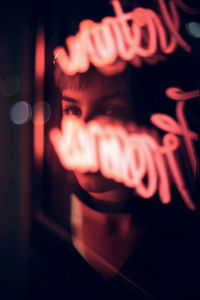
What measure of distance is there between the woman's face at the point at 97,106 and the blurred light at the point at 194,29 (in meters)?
0.67

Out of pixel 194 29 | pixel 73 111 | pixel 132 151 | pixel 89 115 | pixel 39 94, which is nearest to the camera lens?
pixel 194 29

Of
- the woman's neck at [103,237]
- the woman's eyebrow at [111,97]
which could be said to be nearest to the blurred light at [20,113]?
the woman's eyebrow at [111,97]

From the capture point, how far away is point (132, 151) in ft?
7.64

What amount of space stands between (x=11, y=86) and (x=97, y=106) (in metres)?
0.96

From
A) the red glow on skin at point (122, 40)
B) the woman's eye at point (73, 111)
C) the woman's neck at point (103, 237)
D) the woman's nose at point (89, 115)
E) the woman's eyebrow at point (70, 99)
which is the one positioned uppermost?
the red glow on skin at point (122, 40)

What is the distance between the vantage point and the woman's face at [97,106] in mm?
2482

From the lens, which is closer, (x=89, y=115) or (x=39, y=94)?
(x=89, y=115)

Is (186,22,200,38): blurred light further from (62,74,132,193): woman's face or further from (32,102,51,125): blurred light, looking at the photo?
(32,102,51,125): blurred light

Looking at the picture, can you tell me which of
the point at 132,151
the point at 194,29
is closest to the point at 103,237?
the point at 132,151

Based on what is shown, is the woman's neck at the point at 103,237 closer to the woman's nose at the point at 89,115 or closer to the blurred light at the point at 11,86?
the woman's nose at the point at 89,115

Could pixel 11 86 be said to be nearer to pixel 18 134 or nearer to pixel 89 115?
pixel 18 134

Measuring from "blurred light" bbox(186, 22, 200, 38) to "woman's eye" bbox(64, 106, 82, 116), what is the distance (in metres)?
1.14

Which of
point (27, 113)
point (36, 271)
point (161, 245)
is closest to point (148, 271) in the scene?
point (161, 245)

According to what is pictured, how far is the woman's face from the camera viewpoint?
248cm
